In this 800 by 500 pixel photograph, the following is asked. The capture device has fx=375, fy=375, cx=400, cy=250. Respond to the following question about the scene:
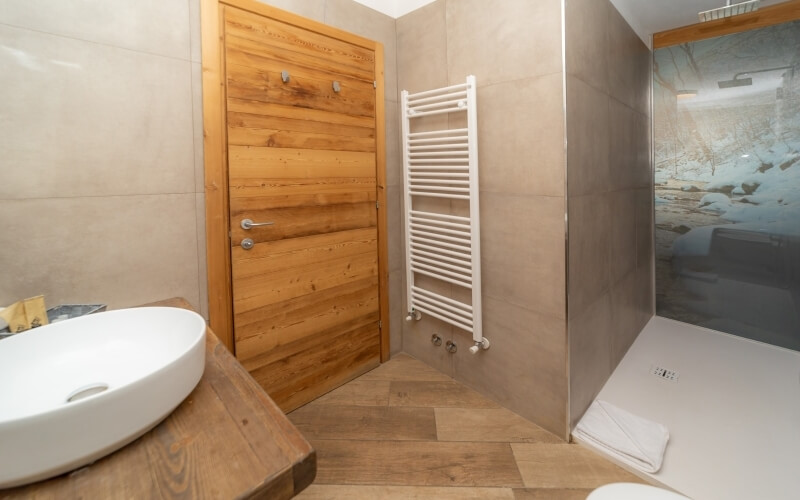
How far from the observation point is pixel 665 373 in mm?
2262

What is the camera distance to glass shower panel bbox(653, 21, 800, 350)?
2330 millimetres

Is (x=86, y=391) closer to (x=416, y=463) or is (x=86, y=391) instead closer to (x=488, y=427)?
(x=416, y=463)

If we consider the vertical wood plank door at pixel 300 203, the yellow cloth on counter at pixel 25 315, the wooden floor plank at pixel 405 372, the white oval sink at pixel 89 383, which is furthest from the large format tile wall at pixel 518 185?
the yellow cloth on counter at pixel 25 315

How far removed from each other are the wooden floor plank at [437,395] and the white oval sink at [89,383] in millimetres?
1335

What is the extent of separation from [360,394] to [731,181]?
9.16 feet

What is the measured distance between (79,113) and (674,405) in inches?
114

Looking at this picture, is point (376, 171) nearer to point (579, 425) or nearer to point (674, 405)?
point (579, 425)

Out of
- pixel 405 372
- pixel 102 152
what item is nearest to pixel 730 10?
pixel 405 372

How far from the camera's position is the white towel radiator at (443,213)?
191cm

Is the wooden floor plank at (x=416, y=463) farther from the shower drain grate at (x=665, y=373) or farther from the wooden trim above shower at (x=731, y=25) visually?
the wooden trim above shower at (x=731, y=25)

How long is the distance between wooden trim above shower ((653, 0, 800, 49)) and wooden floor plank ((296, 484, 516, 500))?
10.3ft

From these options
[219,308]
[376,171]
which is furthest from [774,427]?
[219,308]

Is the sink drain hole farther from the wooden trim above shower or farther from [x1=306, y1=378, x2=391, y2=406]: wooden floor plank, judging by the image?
the wooden trim above shower

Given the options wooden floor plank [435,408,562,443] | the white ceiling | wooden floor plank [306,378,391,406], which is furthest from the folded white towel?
the white ceiling
